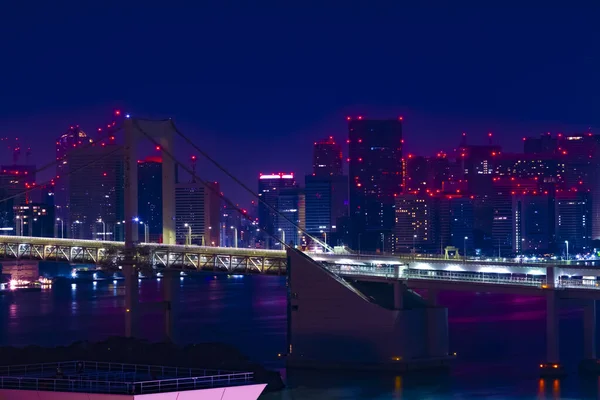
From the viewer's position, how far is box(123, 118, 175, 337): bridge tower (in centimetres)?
5366

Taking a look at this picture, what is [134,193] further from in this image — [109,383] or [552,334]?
[109,383]

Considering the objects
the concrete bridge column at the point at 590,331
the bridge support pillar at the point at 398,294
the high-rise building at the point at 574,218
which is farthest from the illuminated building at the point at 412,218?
the concrete bridge column at the point at 590,331

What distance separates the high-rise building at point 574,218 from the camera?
567 feet

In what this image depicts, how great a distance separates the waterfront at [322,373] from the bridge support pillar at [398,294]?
2.70 metres

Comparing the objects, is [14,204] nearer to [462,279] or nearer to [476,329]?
[476,329]

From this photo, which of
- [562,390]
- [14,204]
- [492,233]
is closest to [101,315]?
[562,390]

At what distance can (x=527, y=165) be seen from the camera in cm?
19112

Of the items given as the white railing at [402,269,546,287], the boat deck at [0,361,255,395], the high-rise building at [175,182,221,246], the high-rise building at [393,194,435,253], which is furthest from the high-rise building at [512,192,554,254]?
the boat deck at [0,361,255,395]

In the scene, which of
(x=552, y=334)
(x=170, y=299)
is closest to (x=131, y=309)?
(x=170, y=299)

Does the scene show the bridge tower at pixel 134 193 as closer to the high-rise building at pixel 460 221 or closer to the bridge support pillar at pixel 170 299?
the bridge support pillar at pixel 170 299

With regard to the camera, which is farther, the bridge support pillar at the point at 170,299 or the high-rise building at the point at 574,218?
the high-rise building at the point at 574,218

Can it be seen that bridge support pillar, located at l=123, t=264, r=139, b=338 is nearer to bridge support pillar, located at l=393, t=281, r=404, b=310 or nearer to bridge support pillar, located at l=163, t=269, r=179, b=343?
bridge support pillar, located at l=163, t=269, r=179, b=343

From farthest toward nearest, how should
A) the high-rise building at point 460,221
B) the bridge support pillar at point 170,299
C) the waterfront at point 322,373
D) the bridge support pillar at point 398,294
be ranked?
the high-rise building at point 460,221
the bridge support pillar at point 170,299
the bridge support pillar at point 398,294
the waterfront at point 322,373

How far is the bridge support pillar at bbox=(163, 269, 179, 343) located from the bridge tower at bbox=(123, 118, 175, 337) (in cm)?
11
